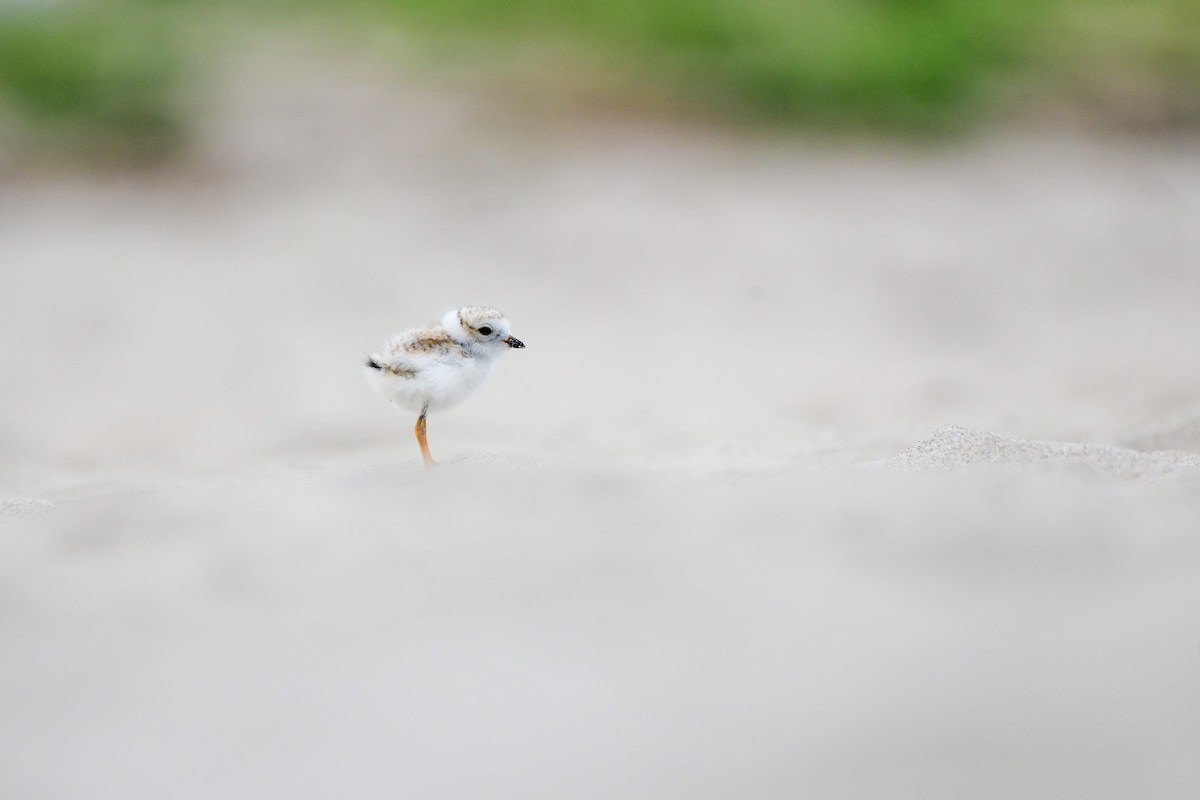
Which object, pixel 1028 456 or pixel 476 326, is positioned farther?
pixel 476 326

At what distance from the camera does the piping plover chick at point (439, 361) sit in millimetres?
3174

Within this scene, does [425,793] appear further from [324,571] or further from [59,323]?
[59,323]

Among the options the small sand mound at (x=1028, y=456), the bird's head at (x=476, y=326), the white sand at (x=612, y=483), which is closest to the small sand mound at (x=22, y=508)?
the white sand at (x=612, y=483)

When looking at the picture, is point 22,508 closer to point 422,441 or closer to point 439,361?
point 422,441

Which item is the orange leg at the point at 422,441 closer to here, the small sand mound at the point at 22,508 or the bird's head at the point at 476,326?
the bird's head at the point at 476,326

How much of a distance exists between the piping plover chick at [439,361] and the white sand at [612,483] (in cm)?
27

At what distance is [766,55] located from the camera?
23.7 feet

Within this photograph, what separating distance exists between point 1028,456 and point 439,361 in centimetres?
165

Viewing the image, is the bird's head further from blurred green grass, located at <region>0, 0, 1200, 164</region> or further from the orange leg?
blurred green grass, located at <region>0, 0, 1200, 164</region>

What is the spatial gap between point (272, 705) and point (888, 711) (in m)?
0.97

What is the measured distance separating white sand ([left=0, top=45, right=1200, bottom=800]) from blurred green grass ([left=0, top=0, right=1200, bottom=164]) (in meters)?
0.41

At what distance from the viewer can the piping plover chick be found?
3174 millimetres

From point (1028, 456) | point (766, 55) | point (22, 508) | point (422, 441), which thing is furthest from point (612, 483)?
point (766, 55)

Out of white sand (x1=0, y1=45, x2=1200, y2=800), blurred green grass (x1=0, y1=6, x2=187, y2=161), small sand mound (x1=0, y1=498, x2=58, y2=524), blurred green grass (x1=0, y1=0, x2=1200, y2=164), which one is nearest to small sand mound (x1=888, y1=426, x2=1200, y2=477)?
white sand (x1=0, y1=45, x2=1200, y2=800)
